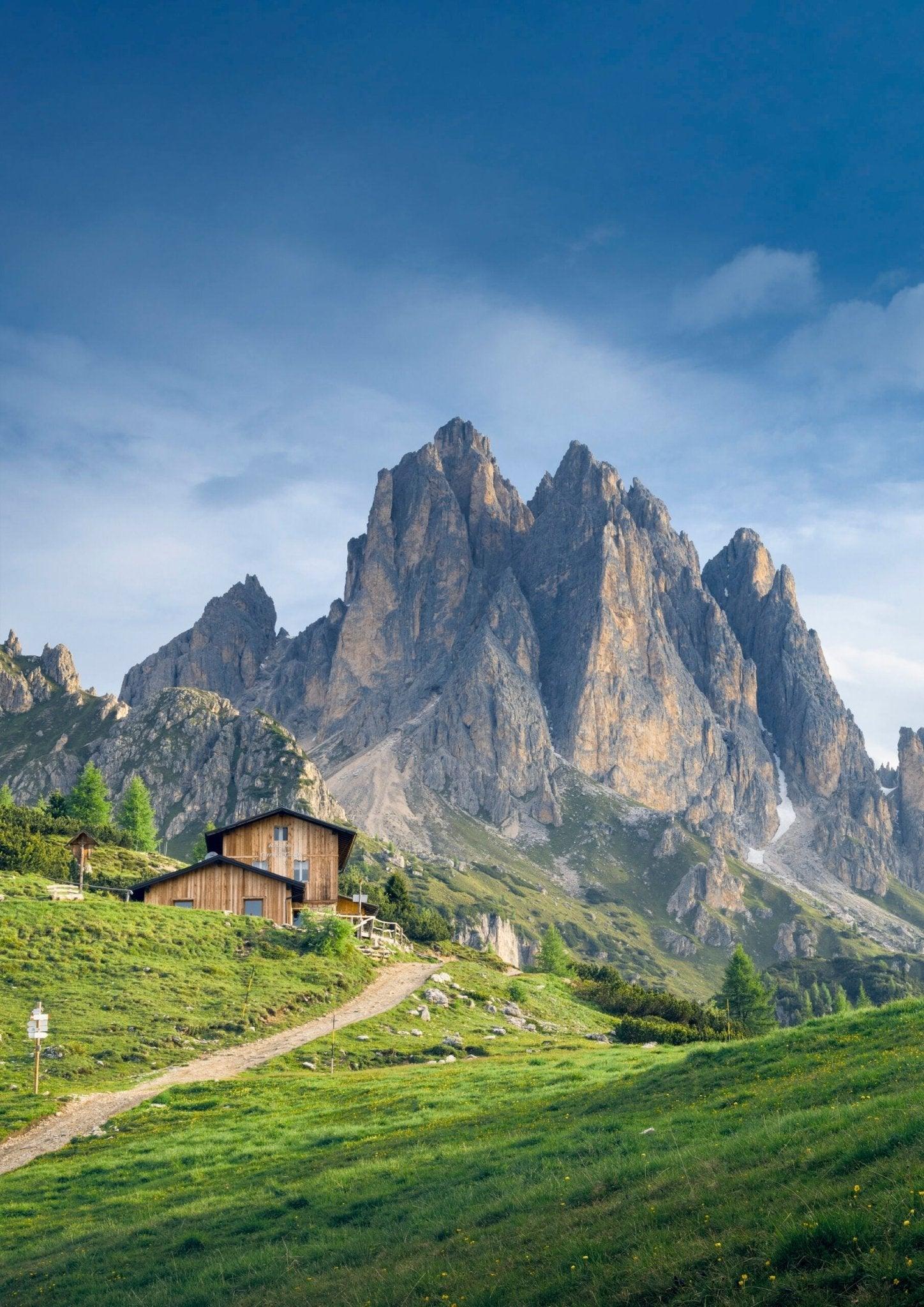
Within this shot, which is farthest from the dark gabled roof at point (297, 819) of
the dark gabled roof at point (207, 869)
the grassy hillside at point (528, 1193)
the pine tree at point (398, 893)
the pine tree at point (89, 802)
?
the grassy hillside at point (528, 1193)

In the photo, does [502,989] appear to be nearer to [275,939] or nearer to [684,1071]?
[275,939]

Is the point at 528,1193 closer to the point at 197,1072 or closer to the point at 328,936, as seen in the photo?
the point at 197,1072

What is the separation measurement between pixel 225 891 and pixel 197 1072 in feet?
93.9

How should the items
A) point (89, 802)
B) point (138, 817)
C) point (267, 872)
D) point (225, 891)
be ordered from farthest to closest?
point (138, 817)
point (89, 802)
point (225, 891)
point (267, 872)

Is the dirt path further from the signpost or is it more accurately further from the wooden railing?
the wooden railing

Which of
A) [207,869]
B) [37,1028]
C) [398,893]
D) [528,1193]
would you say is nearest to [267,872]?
[207,869]

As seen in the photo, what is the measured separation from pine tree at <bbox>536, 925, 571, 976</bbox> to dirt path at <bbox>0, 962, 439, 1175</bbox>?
Result: 31674mm

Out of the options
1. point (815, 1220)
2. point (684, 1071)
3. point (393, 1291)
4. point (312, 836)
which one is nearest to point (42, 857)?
point (312, 836)

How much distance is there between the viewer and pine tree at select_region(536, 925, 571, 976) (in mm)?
89562

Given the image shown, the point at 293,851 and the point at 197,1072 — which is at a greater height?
the point at 293,851

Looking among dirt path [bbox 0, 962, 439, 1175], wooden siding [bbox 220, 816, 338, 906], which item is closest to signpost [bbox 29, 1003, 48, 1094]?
dirt path [bbox 0, 962, 439, 1175]

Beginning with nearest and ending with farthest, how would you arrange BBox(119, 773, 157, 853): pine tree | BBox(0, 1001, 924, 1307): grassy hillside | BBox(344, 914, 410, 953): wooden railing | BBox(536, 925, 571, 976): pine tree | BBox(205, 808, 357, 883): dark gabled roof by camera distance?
1. BBox(0, 1001, 924, 1307): grassy hillside
2. BBox(344, 914, 410, 953): wooden railing
3. BBox(205, 808, 357, 883): dark gabled roof
4. BBox(536, 925, 571, 976): pine tree
5. BBox(119, 773, 157, 853): pine tree

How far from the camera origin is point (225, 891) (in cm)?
6625

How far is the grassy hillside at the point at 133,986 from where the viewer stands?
3741 centimetres
